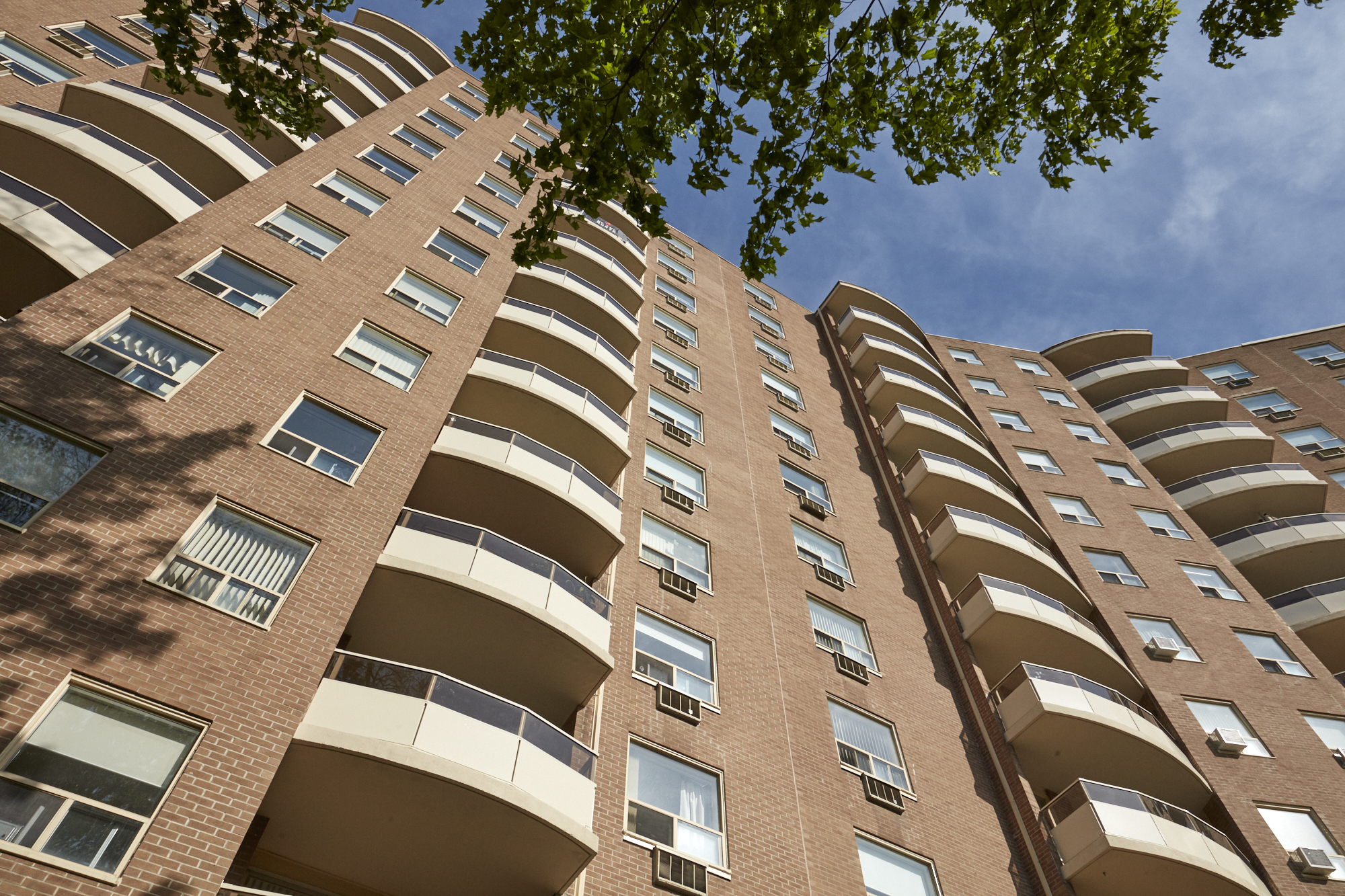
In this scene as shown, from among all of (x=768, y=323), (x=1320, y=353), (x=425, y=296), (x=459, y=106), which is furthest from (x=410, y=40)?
(x=1320, y=353)

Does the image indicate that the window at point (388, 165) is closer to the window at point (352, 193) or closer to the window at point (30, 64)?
the window at point (352, 193)

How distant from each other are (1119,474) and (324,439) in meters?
28.1

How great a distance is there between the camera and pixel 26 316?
10.5 metres

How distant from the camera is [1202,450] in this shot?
31297 mm

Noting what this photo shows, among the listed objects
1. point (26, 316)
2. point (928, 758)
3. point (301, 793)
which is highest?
point (26, 316)

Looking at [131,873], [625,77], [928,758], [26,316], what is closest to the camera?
[131,873]

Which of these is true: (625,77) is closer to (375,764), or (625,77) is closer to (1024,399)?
(375,764)

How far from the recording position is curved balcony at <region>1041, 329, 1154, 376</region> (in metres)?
39.6

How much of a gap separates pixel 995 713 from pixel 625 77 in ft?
49.9

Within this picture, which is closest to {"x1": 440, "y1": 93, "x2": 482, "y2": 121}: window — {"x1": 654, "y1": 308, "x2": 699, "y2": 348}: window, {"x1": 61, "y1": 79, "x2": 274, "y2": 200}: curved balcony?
{"x1": 654, "y1": 308, "x2": 699, "y2": 348}: window

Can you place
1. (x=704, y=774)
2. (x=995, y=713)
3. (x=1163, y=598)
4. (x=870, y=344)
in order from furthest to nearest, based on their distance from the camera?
(x=870, y=344) → (x=1163, y=598) → (x=995, y=713) → (x=704, y=774)

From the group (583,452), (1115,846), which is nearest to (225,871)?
(583,452)

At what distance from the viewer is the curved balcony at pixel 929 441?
26.9m

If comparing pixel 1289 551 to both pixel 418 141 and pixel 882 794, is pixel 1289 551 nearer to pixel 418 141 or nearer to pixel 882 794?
pixel 882 794
